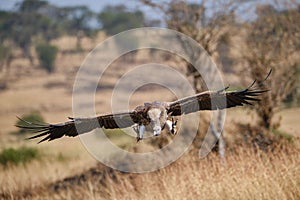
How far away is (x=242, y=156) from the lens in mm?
8992

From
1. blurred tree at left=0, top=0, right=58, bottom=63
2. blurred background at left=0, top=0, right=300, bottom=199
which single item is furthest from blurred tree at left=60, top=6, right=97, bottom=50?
blurred background at left=0, top=0, right=300, bottom=199

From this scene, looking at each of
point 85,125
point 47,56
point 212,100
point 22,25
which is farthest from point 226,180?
point 22,25

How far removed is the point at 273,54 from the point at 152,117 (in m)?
7.51

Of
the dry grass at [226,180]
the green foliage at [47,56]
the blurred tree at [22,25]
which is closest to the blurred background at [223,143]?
the dry grass at [226,180]

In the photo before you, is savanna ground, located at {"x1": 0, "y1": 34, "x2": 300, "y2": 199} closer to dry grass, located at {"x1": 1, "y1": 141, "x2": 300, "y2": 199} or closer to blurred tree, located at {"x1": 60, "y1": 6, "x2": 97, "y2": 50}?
dry grass, located at {"x1": 1, "y1": 141, "x2": 300, "y2": 199}

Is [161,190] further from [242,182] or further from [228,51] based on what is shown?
[228,51]

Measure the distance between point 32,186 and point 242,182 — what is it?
6442 mm

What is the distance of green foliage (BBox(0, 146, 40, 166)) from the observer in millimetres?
16694

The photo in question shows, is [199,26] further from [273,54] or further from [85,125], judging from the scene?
[85,125]

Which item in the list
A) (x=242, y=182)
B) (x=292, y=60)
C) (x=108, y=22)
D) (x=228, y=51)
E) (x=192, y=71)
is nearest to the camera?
(x=242, y=182)

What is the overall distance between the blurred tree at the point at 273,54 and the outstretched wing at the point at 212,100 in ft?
15.5

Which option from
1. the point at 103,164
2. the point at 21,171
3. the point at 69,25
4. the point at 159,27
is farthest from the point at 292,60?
the point at 69,25

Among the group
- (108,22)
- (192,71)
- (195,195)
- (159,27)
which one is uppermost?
(108,22)

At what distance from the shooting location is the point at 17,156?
17.1m
